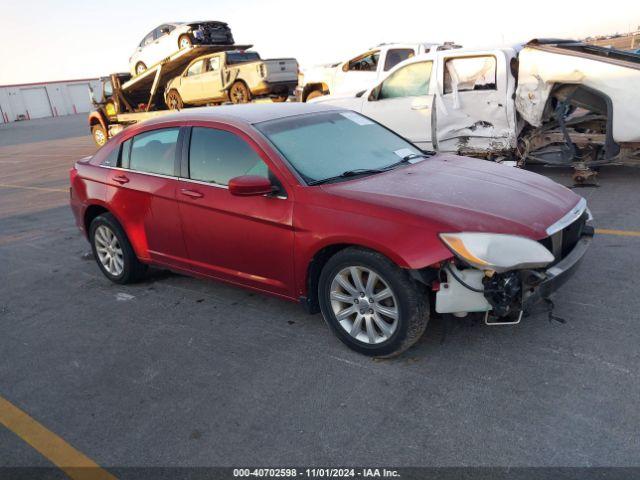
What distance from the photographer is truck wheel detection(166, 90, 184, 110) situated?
684 inches

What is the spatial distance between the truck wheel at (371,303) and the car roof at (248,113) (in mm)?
1462

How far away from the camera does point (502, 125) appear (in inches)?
313

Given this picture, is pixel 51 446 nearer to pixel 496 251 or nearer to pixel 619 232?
pixel 496 251

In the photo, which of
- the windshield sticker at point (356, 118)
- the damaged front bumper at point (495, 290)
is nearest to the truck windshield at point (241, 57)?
the windshield sticker at point (356, 118)

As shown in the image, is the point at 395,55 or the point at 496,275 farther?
the point at 395,55

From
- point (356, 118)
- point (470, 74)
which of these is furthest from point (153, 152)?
point (470, 74)

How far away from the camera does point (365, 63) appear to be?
43.3 feet

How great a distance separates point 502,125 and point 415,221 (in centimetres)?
540

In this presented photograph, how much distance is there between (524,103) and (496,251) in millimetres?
5388

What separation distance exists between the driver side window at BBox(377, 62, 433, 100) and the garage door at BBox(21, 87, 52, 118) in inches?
2402

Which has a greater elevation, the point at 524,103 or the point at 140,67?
the point at 140,67

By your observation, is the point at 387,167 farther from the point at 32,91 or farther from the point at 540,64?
the point at 32,91

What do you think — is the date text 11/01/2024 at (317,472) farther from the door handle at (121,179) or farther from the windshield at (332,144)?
the door handle at (121,179)

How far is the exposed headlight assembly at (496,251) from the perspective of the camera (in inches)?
121
